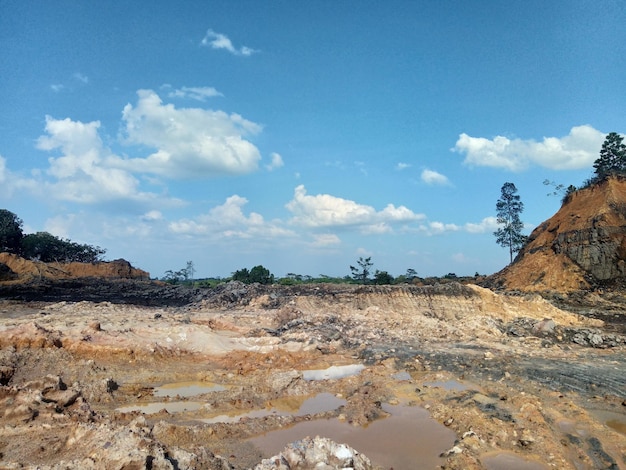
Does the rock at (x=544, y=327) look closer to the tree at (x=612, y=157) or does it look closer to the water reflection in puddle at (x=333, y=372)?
the water reflection in puddle at (x=333, y=372)

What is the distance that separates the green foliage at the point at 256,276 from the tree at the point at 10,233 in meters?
25.5

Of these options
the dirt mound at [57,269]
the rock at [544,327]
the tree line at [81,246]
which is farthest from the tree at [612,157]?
the dirt mound at [57,269]

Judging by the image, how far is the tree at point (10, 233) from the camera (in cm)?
4156

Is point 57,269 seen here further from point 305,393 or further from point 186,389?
point 305,393

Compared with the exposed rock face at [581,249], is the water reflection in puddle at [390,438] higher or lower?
lower

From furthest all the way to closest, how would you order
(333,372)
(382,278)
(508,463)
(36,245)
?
(36,245), (382,278), (333,372), (508,463)

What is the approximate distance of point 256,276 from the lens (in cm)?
3703

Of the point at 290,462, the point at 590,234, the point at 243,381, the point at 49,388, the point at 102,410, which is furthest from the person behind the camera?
the point at 590,234

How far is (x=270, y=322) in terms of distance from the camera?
16.6 meters

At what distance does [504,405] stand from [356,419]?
3.08 meters

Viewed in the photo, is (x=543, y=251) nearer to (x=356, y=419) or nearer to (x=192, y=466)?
(x=356, y=419)

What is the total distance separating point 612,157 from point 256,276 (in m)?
33.8

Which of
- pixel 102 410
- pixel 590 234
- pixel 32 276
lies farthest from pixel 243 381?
pixel 32 276

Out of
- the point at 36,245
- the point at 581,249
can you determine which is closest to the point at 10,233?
the point at 36,245
